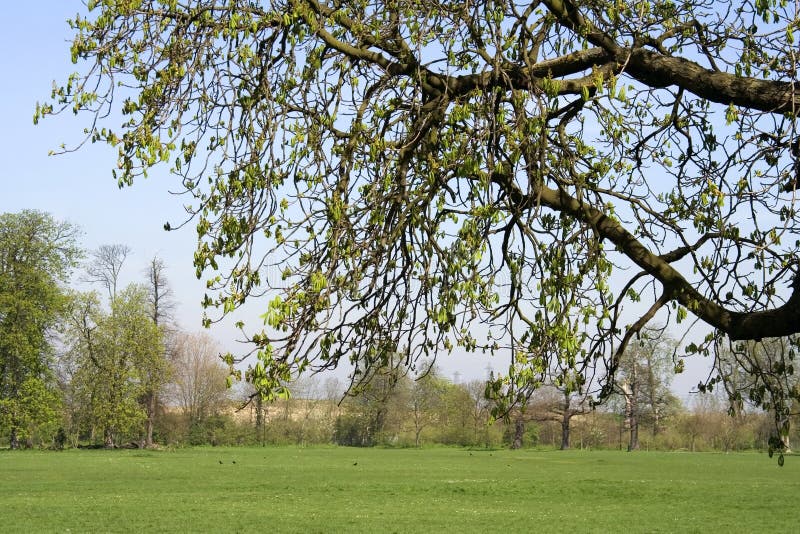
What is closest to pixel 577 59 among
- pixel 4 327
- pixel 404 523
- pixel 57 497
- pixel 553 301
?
pixel 553 301

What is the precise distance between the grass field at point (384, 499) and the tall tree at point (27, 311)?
13010 mm

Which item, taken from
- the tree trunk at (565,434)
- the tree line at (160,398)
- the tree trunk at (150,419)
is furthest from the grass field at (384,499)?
the tree trunk at (565,434)

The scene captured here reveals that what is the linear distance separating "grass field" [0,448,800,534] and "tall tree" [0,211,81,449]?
1301 cm

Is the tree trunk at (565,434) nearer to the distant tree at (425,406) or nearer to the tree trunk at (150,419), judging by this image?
the distant tree at (425,406)

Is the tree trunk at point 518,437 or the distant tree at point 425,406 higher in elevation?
the distant tree at point 425,406

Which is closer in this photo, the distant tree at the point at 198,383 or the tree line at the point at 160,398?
the tree line at the point at 160,398

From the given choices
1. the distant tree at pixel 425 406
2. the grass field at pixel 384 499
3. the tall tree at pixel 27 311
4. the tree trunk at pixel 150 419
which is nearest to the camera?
the grass field at pixel 384 499

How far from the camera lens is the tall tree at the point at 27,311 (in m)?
48.4

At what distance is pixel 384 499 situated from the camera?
23188 mm

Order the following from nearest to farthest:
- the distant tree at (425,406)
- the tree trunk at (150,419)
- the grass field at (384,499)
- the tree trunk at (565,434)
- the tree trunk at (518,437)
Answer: the grass field at (384,499), the tree trunk at (150,419), the tree trunk at (565,434), the tree trunk at (518,437), the distant tree at (425,406)

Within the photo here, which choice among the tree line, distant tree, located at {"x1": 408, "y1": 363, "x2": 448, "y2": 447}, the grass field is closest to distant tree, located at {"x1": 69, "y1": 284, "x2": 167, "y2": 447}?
the tree line

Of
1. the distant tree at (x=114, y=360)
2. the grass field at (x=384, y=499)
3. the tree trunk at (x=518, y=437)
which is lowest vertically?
the tree trunk at (x=518, y=437)

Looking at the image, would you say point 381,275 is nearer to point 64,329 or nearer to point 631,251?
point 631,251

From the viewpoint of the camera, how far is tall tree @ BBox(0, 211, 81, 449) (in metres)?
48.4
